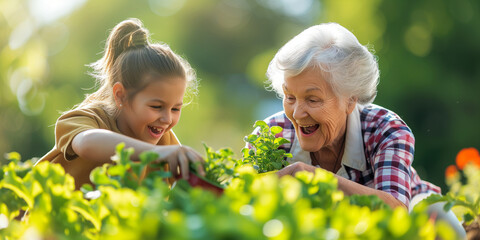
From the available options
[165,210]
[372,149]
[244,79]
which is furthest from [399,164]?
[244,79]

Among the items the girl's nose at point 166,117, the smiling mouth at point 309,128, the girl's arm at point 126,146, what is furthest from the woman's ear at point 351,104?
the girl's arm at point 126,146

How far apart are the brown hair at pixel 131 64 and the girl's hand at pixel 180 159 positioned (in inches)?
55.3

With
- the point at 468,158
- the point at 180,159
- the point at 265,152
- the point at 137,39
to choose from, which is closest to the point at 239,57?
the point at 468,158

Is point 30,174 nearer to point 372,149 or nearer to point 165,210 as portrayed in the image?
point 165,210

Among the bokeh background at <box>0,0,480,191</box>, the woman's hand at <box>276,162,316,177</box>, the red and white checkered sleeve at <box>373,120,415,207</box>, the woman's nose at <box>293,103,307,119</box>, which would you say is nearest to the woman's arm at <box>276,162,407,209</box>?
the woman's hand at <box>276,162,316,177</box>

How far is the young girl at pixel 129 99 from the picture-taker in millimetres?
Result: 2564

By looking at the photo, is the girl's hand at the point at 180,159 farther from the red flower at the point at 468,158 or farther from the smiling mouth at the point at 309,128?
the red flower at the point at 468,158

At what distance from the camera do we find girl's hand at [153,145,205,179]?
163cm

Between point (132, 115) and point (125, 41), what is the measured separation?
0.54 m

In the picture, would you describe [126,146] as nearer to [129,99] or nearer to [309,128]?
[129,99]

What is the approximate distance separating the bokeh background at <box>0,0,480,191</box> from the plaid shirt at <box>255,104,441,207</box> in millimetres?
4117

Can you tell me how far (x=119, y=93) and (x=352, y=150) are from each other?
1443 mm

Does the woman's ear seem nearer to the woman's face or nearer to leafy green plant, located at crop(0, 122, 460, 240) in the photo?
the woman's face

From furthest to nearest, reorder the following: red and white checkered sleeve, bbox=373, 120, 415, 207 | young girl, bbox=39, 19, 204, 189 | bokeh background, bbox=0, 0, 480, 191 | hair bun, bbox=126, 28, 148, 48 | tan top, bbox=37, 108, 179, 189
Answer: bokeh background, bbox=0, 0, 480, 191
hair bun, bbox=126, 28, 148, 48
red and white checkered sleeve, bbox=373, 120, 415, 207
young girl, bbox=39, 19, 204, 189
tan top, bbox=37, 108, 179, 189
